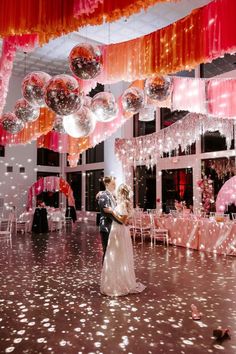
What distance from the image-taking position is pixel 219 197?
9188mm

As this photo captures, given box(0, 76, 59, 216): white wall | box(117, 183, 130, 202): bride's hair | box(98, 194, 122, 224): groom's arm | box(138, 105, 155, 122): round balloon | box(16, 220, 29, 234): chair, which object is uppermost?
box(138, 105, 155, 122): round balloon

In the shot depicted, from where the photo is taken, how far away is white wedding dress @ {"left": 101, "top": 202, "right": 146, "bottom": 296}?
14.3 feet

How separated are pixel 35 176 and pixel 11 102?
368cm

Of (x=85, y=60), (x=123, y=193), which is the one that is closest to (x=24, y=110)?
(x=85, y=60)

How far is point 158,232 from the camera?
29.4 ft

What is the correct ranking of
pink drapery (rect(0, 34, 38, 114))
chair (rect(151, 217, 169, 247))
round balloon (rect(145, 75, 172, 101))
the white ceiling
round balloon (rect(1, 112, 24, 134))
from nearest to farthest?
pink drapery (rect(0, 34, 38, 114)) < round balloon (rect(145, 75, 172, 101)) < round balloon (rect(1, 112, 24, 134)) < chair (rect(151, 217, 169, 247)) < the white ceiling

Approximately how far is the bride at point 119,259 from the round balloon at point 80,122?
1677 millimetres

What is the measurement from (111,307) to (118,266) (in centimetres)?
59

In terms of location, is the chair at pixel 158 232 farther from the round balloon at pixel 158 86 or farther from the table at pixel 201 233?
the round balloon at pixel 158 86

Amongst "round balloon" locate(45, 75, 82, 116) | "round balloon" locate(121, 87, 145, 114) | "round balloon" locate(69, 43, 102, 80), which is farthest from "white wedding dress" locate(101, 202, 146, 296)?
"round balloon" locate(121, 87, 145, 114)

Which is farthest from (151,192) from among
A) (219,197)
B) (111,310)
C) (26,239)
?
(111,310)

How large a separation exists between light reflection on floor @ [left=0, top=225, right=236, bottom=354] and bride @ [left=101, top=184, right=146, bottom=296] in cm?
16

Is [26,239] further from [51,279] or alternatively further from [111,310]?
[111,310]

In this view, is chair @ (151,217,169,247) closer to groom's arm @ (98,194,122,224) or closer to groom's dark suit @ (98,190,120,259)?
groom's dark suit @ (98,190,120,259)
